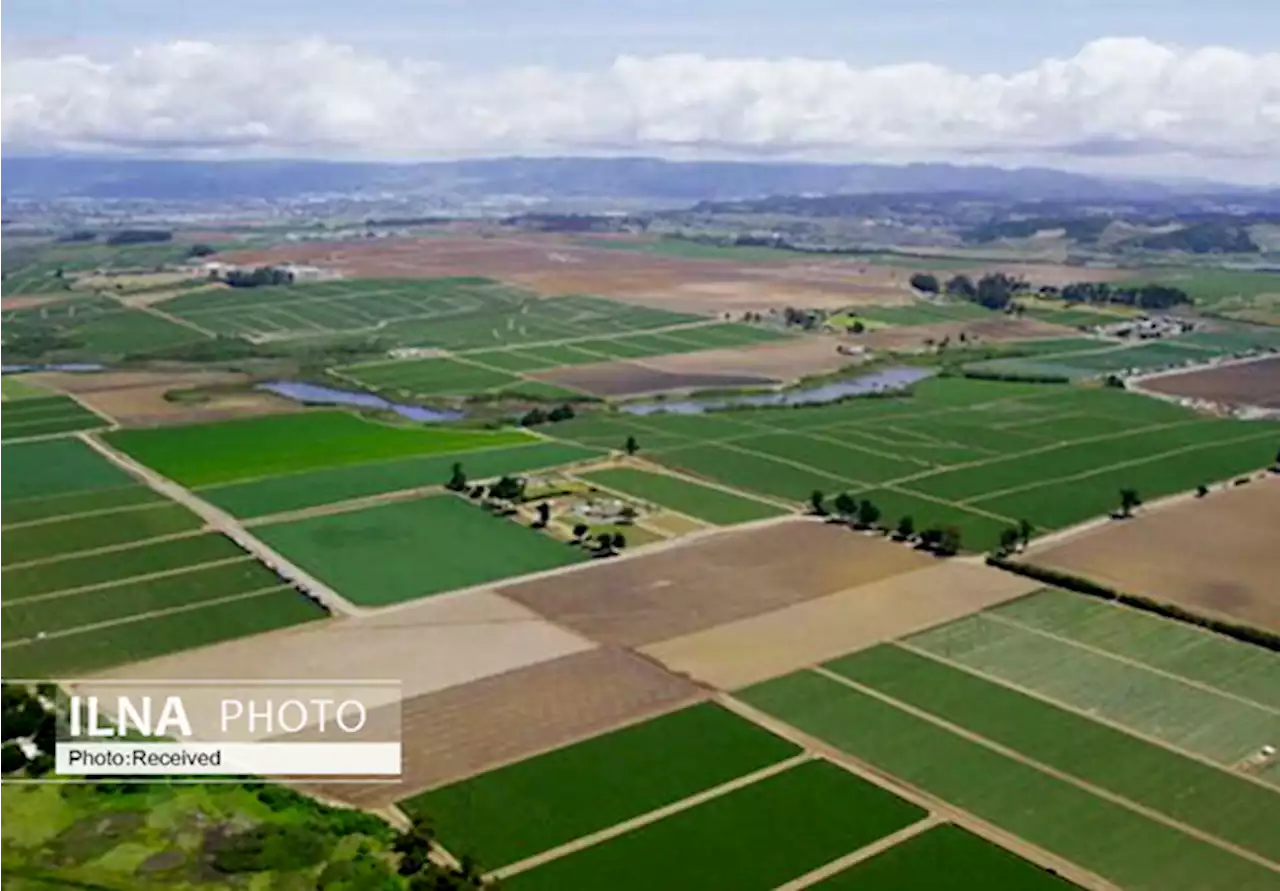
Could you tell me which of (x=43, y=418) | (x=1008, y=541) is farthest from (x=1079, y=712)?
(x=43, y=418)

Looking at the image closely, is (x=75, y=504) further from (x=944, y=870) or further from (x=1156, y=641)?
(x=1156, y=641)

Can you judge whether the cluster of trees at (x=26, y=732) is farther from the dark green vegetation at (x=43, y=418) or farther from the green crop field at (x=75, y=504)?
the dark green vegetation at (x=43, y=418)

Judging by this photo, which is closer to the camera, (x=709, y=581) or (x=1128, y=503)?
(x=709, y=581)

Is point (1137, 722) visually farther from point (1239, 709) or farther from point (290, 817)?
A: point (290, 817)

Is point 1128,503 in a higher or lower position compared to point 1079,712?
higher

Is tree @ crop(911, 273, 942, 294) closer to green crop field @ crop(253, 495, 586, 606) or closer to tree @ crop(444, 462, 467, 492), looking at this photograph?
tree @ crop(444, 462, 467, 492)
